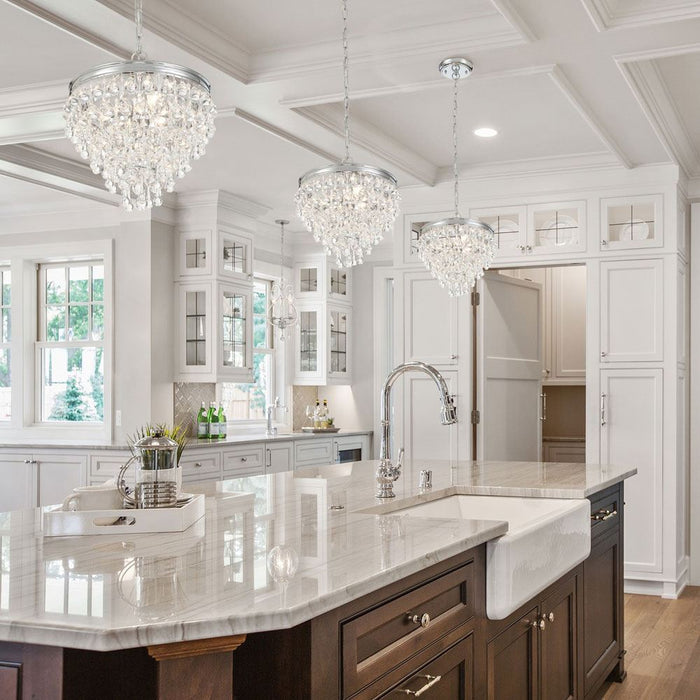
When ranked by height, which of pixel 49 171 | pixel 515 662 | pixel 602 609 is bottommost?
pixel 602 609

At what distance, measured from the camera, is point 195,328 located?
→ 629cm

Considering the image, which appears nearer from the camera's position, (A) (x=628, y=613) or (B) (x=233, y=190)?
(A) (x=628, y=613)

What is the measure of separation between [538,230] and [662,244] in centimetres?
79

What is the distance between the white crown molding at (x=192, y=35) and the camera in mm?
3252

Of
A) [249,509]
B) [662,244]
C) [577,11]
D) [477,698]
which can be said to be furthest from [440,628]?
[662,244]

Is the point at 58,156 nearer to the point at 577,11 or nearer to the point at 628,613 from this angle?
the point at 577,11

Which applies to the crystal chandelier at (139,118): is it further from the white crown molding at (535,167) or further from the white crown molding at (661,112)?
the white crown molding at (535,167)

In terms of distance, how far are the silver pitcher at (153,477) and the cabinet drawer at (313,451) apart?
4.52 metres

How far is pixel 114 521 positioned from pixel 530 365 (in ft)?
15.7

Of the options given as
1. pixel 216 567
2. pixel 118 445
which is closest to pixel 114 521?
pixel 216 567

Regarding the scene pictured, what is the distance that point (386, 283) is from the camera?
7.98m

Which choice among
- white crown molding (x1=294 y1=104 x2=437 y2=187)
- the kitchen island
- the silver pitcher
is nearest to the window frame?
white crown molding (x1=294 y1=104 x2=437 y2=187)

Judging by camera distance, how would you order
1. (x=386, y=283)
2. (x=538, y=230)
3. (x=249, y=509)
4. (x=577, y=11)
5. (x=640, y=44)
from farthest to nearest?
(x=386, y=283)
(x=538, y=230)
(x=640, y=44)
(x=577, y=11)
(x=249, y=509)

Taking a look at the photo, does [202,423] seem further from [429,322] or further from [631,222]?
[631,222]
